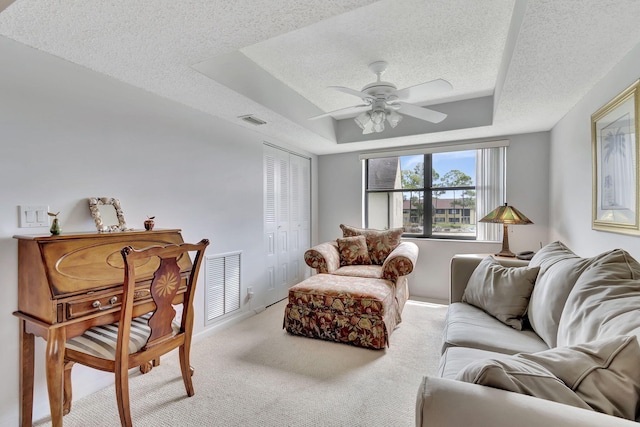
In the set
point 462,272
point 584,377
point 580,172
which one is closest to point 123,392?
point 584,377

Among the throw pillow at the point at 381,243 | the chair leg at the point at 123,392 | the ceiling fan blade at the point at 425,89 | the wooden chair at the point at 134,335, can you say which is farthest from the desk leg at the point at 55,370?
the throw pillow at the point at 381,243

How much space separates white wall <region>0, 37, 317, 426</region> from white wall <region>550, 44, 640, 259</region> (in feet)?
9.88

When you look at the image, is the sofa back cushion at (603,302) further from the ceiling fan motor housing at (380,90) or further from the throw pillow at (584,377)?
the ceiling fan motor housing at (380,90)

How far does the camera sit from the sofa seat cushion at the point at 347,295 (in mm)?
2498

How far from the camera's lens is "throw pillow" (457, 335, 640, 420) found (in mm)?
750

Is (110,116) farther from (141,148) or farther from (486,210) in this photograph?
(486,210)

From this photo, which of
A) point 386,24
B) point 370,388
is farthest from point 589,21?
point 370,388

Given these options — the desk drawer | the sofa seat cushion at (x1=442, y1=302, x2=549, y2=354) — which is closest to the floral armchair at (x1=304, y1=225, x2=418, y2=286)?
the sofa seat cushion at (x1=442, y1=302, x2=549, y2=354)

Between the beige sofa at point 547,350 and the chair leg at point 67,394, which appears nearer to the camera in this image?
the beige sofa at point 547,350

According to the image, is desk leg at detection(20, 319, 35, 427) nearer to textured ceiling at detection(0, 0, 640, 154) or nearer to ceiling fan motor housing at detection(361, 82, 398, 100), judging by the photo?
textured ceiling at detection(0, 0, 640, 154)

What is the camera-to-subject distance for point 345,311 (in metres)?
2.56

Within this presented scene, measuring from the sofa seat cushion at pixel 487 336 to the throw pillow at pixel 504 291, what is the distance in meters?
0.06

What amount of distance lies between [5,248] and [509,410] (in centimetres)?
235

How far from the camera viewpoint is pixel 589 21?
139 cm
